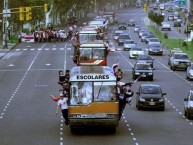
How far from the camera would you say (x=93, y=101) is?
30844 mm

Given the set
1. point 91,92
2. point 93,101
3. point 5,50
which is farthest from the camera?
point 5,50

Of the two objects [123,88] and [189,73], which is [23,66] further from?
[123,88]

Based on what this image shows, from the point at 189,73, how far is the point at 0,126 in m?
28.4

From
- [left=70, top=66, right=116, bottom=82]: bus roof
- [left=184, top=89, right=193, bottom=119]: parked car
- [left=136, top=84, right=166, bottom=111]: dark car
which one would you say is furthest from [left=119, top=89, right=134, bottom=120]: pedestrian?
[left=136, top=84, right=166, bottom=111]: dark car

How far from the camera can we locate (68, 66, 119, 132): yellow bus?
100 ft

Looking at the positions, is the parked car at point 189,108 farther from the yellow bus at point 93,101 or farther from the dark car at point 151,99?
the yellow bus at point 93,101

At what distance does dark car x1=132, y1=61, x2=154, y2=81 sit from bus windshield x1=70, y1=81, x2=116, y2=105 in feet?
92.1

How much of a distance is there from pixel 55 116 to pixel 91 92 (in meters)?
7.49

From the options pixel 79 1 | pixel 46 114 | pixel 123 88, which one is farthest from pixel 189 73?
pixel 79 1

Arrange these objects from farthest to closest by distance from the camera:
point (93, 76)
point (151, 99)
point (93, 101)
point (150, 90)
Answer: point (150, 90)
point (151, 99)
point (93, 76)
point (93, 101)

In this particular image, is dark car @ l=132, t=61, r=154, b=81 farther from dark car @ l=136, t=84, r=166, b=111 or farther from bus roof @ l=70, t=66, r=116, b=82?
bus roof @ l=70, t=66, r=116, b=82

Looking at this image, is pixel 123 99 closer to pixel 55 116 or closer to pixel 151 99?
pixel 55 116

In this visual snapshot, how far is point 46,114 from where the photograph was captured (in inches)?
1544

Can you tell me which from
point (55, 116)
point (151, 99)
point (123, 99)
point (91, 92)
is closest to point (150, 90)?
point (151, 99)
